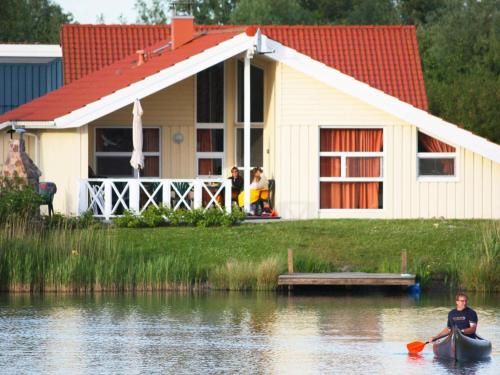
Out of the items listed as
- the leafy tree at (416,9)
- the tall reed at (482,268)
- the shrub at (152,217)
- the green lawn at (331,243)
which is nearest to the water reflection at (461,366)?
the tall reed at (482,268)

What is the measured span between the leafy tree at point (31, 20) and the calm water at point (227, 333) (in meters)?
36.0

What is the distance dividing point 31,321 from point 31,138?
1069 cm

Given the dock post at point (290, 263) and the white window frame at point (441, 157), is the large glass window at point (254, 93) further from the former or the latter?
the dock post at point (290, 263)

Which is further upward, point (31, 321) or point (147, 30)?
point (147, 30)

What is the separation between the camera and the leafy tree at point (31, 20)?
215 feet

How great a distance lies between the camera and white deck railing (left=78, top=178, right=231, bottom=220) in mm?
35219

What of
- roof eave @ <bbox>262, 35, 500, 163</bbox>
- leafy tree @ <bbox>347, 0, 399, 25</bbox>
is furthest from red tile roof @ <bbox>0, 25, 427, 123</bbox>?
leafy tree @ <bbox>347, 0, 399, 25</bbox>

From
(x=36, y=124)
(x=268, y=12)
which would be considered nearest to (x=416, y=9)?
(x=268, y=12)

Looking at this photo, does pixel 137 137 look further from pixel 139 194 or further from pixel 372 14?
pixel 372 14

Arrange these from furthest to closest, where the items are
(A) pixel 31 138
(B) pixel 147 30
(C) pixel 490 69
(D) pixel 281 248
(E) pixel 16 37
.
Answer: (E) pixel 16 37, (C) pixel 490 69, (B) pixel 147 30, (A) pixel 31 138, (D) pixel 281 248

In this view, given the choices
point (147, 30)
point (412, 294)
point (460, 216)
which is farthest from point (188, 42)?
point (412, 294)

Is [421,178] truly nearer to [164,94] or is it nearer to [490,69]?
[164,94]

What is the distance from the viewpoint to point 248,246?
1282 inches

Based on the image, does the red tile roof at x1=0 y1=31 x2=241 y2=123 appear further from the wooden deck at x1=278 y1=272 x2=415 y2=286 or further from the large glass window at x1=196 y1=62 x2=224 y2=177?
the wooden deck at x1=278 y1=272 x2=415 y2=286
